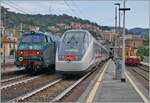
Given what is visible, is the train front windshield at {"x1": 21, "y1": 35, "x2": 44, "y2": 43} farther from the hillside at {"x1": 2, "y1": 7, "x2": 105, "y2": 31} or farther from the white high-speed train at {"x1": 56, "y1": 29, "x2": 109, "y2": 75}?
the hillside at {"x1": 2, "y1": 7, "x2": 105, "y2": 31}

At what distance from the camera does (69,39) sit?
27422 millimetres

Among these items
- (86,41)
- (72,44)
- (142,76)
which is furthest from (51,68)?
(72,44)

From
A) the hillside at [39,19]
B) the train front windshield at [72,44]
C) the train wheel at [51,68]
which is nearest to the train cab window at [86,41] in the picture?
the train front windshield at [72,44]

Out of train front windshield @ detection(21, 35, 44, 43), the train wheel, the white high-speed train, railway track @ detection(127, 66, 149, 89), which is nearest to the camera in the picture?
railway track @ detection(127, 66, 149, 89)

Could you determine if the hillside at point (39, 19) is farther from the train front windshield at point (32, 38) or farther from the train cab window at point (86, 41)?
the train cab window at point (86, 41)

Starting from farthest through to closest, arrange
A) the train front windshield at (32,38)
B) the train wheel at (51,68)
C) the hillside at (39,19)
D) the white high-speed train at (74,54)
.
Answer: the hillside at (39,19) → the train wheel at (51,68) → the train front windshield at (32,38) → the white high-speed train at (74,54)

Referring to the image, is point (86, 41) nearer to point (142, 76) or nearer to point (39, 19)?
point (142, 76)

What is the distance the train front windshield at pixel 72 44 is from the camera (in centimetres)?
2622

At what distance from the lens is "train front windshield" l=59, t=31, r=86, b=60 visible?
26219 mm

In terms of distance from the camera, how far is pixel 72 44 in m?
26.9

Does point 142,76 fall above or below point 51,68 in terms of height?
below

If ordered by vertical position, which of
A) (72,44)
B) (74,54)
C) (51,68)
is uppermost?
(72,44)

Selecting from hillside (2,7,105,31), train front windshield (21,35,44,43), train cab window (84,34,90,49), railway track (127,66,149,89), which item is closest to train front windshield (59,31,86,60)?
train cab window (84,34,90,49)

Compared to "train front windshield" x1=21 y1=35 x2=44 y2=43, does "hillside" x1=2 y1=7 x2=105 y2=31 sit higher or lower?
higher
